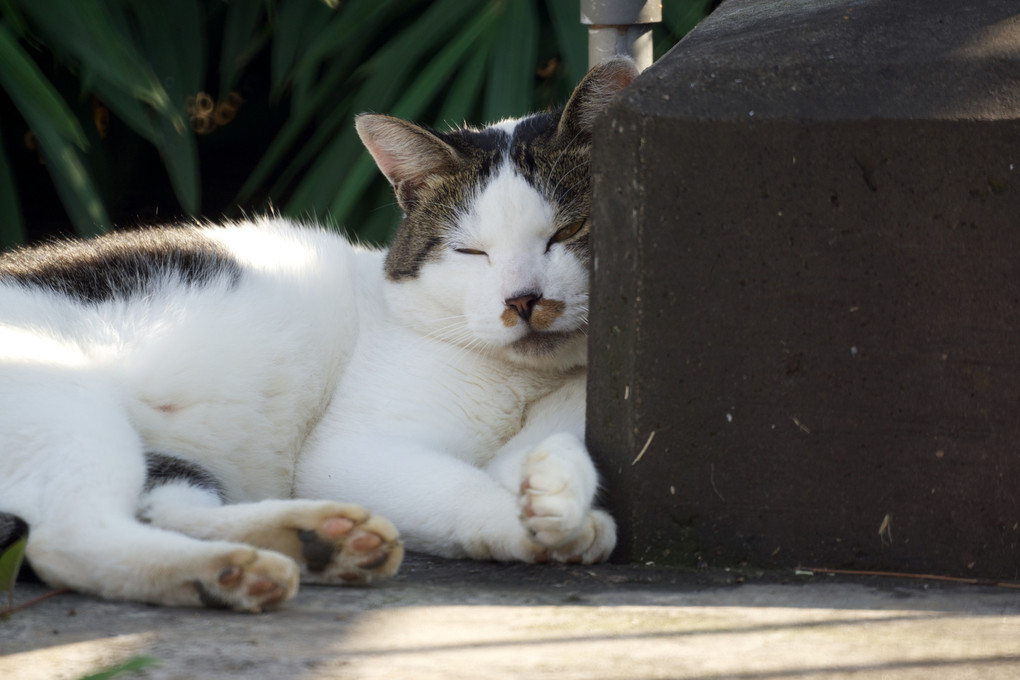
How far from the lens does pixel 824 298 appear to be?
142 centimetres

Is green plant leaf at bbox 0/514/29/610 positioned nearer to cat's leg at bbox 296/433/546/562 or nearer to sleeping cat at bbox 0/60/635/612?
sleeping cat at bbox 0/60/635/612

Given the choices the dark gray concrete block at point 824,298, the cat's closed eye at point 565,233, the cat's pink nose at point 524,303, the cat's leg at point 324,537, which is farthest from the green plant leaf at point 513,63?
the cat's leg at point 324,537

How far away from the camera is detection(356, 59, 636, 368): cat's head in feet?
5.77

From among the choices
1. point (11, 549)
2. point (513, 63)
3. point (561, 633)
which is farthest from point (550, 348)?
point (513, 63)

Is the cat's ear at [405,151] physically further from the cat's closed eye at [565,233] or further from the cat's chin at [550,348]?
the cat's chin at [550,348]

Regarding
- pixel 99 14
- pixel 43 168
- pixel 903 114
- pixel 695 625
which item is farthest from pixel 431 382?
pixel 43 168

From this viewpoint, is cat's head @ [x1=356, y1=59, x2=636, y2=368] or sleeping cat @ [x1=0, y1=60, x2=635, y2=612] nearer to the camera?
sleeping cat @ [x1=0, y1=60, x2=635, y2=612]

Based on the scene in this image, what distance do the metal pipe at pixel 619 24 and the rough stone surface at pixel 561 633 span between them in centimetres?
125

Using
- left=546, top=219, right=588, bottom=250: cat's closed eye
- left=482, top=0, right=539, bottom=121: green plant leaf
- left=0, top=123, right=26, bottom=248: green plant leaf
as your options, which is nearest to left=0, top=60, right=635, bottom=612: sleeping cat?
left=546, top=219, right=588, bottom=250: cat's closed eye

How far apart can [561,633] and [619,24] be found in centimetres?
144

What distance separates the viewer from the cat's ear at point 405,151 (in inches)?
77.9

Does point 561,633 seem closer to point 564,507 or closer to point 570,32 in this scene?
point 564,507

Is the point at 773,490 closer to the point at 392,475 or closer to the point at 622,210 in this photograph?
the point at 622,210

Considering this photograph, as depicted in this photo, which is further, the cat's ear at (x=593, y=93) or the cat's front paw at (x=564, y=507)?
the cat's ear at (x=593, y=93)
